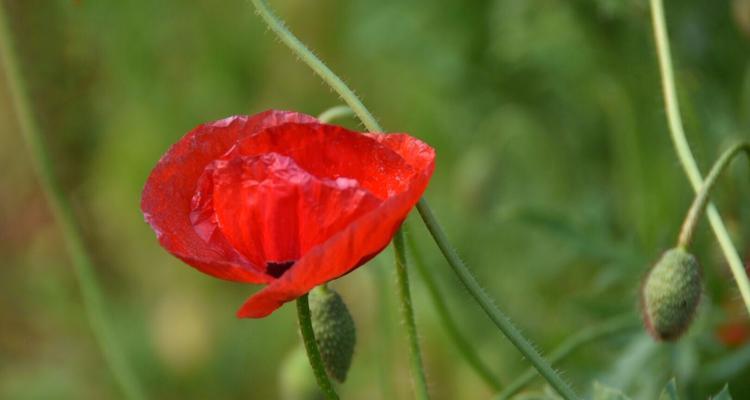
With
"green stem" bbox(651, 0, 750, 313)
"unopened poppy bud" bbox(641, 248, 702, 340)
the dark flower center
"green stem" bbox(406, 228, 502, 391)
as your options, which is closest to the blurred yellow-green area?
"green stem" bbox(406, 228, 502, 391)

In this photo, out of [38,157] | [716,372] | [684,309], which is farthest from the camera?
[716,372]

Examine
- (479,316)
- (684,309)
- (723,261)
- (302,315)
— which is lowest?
(479,316)

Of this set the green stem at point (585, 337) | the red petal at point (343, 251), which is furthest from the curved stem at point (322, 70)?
the green stem at point (585, 337)

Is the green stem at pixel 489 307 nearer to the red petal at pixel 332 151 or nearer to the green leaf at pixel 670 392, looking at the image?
the red petal at pixel 332 151

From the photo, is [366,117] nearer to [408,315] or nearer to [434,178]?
[408,315]

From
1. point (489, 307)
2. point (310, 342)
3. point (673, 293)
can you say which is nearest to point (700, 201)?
point (673, 293)

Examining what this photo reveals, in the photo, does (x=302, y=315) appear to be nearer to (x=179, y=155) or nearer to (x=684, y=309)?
(x=179, y=155)

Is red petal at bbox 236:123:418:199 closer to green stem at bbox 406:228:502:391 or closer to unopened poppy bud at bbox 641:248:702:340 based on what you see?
unopened poppy bud at bbox 641:248:702:340

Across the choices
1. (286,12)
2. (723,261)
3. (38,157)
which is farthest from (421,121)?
(38,157)
